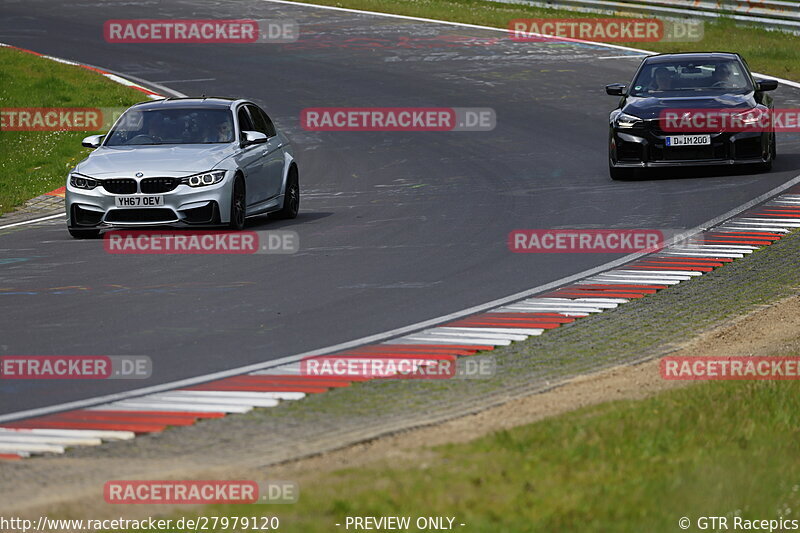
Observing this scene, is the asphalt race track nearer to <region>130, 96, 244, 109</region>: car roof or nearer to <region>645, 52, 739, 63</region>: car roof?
<region>130, 96, 244, 109</region>: car roof

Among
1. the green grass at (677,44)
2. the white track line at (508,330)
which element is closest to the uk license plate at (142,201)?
the white track line at (508,330)

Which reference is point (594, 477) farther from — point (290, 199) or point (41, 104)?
point (41, 104)

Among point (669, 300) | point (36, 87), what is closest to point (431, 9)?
point (36, 87)

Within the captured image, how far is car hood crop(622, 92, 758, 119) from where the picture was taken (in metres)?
19.6

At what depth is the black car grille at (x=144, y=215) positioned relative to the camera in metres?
16.3

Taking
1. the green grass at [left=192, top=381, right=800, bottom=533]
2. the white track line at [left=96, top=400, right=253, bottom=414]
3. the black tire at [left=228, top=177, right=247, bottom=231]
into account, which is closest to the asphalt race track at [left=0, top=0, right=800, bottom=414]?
the white track line at [left=96, top=400, right=253, bottom=414]

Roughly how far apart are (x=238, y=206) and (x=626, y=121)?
5.94 m

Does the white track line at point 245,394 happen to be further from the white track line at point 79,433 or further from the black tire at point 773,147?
the black tire at point 773,147

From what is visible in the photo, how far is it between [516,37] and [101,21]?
12.9 metres

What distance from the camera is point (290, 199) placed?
18.4 metres

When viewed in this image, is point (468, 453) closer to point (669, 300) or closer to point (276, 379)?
point (276, 379)

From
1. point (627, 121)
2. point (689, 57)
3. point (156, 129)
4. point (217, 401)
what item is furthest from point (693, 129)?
point (217, 401)

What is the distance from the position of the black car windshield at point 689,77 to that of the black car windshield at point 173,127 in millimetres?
6408

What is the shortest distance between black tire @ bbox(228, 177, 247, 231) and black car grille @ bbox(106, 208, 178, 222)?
674 millimetres
